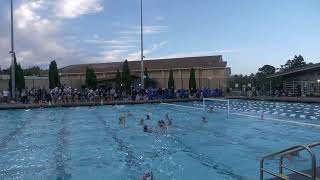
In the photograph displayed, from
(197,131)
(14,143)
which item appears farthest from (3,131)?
(197,131)

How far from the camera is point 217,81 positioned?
1842 inches

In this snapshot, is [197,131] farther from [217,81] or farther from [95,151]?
[217,81]

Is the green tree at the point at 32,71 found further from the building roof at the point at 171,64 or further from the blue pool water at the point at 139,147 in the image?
the blue pool water at the point at 139,147

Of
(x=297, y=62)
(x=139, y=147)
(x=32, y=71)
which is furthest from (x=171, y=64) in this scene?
(x=139, y=147)

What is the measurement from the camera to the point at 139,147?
41.0 ft

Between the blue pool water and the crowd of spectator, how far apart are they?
10.3 meters

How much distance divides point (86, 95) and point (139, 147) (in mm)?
20902

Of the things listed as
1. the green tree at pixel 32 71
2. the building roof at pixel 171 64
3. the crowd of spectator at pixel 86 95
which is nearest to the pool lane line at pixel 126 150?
the crowd of spectator at pixel 86 95

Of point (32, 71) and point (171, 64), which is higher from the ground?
point (32, 71)

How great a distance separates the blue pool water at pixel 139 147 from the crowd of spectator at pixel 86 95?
10.3 metres

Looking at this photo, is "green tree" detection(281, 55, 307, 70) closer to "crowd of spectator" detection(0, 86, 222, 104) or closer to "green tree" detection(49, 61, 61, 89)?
"crowd of spectator" detection(0, 86, 222, 104)

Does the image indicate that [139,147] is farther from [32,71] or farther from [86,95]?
[32,71]

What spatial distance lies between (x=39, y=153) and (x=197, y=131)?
6695mm

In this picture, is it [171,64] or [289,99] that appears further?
[171,64]
